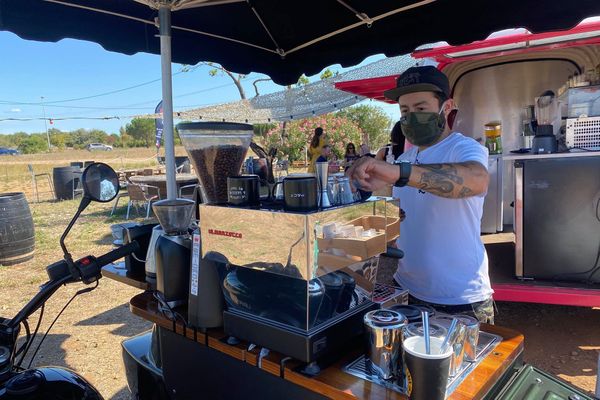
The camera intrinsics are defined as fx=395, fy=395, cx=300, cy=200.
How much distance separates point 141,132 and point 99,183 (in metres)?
65.4

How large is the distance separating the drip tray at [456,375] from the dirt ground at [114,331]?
2323mm

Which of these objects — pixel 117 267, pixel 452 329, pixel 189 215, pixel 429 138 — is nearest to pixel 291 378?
pixel 452 329

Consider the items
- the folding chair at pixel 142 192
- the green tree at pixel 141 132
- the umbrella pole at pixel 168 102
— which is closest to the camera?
the umbrella pole at pixel 168 102

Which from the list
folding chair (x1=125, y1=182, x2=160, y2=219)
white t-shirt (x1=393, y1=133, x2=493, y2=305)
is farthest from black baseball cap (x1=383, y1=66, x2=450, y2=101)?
folding chair (x1=125, y1=182, x2=160, y2=219)

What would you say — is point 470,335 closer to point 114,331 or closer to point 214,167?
point 214,167

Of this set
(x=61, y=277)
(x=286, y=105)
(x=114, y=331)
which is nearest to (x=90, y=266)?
(x=61, y=277)

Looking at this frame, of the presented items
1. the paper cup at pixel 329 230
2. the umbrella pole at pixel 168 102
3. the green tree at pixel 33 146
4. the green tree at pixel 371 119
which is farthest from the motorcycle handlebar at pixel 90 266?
the green tree at pixel 33 146

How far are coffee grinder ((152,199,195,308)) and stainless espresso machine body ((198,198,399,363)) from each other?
21 centimetres

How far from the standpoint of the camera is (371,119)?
30.5m

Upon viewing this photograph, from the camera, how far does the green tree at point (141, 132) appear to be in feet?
192

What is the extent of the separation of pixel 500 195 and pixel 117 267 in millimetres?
4465

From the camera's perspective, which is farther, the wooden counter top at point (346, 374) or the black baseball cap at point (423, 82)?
the black baseball cap at point (423, 82)

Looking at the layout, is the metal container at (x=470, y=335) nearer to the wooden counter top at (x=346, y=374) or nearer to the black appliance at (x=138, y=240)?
the wooden counter top at (x=346, y=374)

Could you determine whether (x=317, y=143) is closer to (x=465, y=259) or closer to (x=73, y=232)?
(x=73, y=232)
